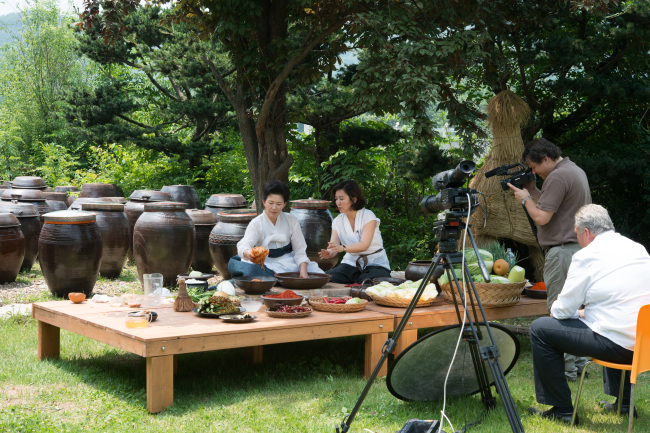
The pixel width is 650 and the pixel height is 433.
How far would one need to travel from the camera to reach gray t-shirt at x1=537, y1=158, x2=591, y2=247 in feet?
13.7

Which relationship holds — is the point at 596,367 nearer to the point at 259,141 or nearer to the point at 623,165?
the point at 623,165

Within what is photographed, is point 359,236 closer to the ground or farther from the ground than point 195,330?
farther from the ground

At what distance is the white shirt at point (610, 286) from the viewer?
306 centimetres

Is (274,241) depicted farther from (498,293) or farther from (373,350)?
(498,293)

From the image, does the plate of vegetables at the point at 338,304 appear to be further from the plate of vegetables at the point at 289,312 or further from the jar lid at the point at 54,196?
the jar lid at the point at 54,196

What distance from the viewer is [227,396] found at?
3.72 meters

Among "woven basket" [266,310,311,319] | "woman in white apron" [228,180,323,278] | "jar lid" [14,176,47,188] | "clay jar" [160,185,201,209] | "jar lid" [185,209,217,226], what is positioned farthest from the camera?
"jar lid" [14,176,47,188]

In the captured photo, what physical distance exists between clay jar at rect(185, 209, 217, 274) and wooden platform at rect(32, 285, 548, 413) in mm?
3762

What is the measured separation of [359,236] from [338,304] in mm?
1554

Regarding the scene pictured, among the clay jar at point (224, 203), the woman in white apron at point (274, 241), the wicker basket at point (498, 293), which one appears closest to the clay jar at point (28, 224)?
the clay jar at point (224, 203)

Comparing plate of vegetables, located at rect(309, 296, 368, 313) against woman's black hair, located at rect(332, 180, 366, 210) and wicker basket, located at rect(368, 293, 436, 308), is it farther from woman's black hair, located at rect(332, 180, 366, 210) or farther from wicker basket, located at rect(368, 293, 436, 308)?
woman's black hair, located at rect(332, 180, 366, 210)

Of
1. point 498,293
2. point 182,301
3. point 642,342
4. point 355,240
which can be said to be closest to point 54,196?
point 355,240

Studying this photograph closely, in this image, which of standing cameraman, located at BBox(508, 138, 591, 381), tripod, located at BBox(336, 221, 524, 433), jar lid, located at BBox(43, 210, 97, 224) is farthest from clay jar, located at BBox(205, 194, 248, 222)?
tripod, located at BBox(336, 221, 524, 433)

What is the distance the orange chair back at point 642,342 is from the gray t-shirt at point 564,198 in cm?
133
